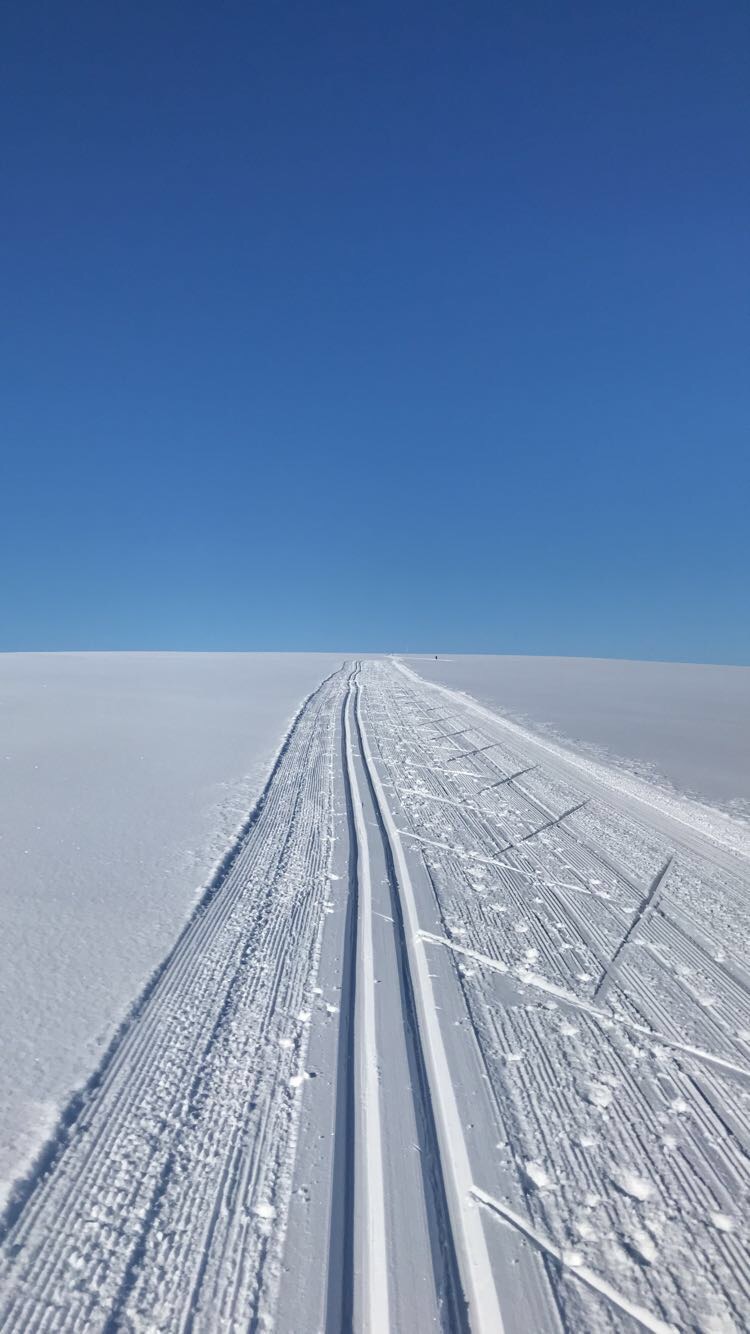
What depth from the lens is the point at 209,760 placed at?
8852mm

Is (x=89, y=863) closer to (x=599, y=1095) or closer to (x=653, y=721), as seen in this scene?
(x=599, y=1095)

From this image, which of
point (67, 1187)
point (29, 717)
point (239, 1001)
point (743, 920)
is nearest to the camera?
point (67, 1187)

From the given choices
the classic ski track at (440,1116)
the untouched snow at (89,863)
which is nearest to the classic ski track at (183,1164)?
the classic ski track at (440,1116)

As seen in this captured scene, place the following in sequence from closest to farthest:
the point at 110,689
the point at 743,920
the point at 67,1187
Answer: the point at 67,1187 → the point at 743,920 → the point at 110,689

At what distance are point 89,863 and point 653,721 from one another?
12115 millimetres

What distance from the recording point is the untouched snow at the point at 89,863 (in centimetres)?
285

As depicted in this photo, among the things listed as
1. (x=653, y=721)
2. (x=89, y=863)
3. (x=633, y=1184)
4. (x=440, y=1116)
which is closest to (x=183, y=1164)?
(x=440, y=1116)

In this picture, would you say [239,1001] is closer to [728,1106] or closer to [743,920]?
[728,1106]

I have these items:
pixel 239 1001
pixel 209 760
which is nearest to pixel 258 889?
pixel 239 1001

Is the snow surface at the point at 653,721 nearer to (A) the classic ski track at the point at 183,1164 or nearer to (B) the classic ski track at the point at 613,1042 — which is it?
(B) the classic ski track at the point at 613,1042

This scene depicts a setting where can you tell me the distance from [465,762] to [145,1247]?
7539mm

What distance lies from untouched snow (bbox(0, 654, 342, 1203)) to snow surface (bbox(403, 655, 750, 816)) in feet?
17.0

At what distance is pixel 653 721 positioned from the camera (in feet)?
46.8

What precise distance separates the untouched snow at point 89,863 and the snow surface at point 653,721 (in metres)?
5.17
